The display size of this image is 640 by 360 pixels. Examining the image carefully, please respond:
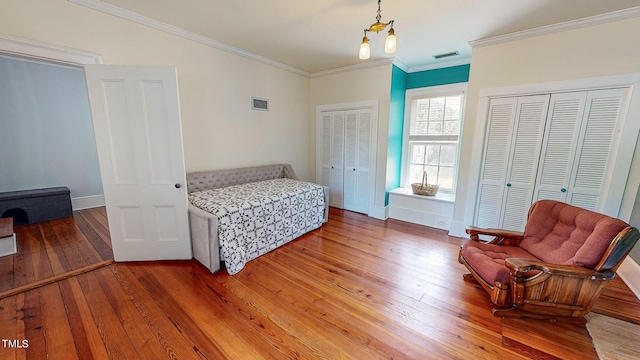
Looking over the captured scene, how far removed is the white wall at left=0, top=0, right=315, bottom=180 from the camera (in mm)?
2064

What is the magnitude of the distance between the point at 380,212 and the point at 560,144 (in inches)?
93.4

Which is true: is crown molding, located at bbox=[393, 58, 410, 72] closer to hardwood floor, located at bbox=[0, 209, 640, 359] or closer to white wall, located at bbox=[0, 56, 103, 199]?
hardwood floor, located at bbox=[0, 209, 640, 359]

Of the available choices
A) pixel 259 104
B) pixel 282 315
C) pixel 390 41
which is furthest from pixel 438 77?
pixel 282 315

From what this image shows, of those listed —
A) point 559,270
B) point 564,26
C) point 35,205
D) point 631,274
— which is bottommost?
point 631,274

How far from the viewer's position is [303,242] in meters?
3.16

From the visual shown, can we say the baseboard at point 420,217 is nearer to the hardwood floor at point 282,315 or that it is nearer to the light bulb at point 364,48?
the hardwood floor at point 282,315

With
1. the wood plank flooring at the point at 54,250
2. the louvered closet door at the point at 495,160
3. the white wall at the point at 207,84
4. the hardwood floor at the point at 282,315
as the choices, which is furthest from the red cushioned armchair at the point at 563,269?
the wood plank flooring at the point at 54,250

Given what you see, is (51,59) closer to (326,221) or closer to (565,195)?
(326,221)

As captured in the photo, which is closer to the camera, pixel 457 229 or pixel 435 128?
pixel 457 229

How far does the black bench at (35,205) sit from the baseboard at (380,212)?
16.5ft

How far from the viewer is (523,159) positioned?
2.83m

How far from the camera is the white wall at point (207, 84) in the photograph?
2064mm

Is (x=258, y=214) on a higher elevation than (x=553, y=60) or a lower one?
lower

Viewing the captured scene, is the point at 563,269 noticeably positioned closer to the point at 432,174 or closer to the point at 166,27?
the point at 432,174
